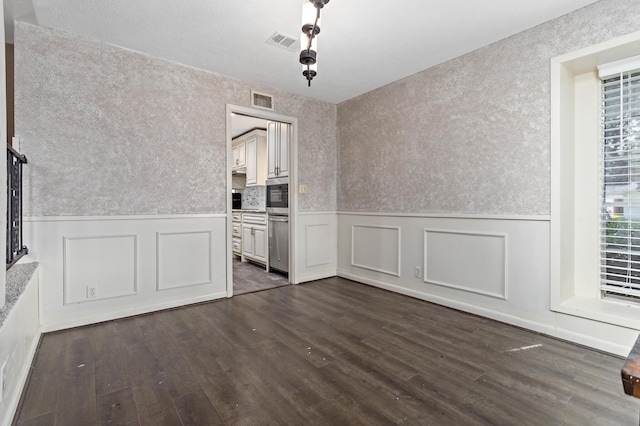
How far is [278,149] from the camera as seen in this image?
4.66 m

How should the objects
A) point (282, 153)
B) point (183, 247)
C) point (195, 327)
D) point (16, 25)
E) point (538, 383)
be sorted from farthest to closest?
point (282, 153) < point (183, 247) < point (195, 327) < point (16, 25) < point (538, 383)

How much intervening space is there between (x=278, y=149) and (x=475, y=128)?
8.92ft

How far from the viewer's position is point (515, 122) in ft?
8.70

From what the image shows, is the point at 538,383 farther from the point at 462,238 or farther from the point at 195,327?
the point at 195,327

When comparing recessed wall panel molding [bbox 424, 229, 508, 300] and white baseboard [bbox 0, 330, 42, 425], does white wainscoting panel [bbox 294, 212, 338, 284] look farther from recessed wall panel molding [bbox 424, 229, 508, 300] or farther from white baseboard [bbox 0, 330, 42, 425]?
white baseboard [bbox 0, 330, 42, 425]

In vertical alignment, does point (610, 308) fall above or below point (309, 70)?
below

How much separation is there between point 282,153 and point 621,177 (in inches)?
143

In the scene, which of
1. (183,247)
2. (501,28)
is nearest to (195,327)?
(183,247)

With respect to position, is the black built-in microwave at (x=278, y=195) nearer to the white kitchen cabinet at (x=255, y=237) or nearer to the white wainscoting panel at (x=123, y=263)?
the white kitchen cabinet at (x=255, y=237)

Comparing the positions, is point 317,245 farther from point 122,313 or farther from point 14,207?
point 14,207

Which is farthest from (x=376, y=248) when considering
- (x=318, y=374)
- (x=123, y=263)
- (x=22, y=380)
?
(x=22, y=380)

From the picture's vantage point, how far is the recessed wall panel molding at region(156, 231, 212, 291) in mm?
3107

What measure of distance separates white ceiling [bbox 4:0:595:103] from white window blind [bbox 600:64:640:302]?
0.75 metres

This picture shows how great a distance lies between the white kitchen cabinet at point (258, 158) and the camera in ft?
17.9
